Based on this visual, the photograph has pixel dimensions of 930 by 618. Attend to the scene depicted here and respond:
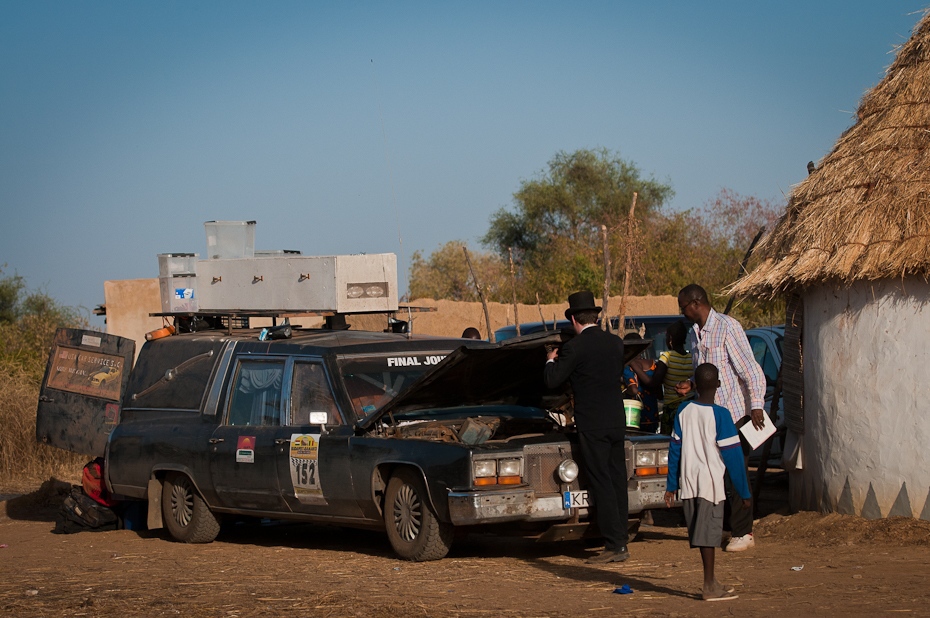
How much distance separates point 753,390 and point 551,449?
1691mm

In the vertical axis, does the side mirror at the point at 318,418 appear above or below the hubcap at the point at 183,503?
above

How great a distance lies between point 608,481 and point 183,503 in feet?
14.0

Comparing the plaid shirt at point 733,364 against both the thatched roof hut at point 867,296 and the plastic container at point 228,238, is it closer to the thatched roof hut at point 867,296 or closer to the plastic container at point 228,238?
the thatched roof hut at point 867,296

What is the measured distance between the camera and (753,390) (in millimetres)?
8734

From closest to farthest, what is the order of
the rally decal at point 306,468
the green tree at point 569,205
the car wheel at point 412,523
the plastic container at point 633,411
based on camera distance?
the car wheel at point 412,523
the rally decal at point 306,468
the plastic container at point 633,411
the green tree at point 569,205

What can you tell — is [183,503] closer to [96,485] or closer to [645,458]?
[96,485]

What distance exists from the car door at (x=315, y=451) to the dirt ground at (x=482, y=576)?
45cm

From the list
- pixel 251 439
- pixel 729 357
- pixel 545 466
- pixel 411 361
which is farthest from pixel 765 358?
pixel 251 439

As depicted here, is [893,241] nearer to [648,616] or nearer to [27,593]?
[648,616]

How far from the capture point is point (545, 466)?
26.8 ft

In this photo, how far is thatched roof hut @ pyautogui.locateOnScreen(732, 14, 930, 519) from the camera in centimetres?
873

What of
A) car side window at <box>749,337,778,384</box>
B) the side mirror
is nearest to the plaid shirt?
the side mirror

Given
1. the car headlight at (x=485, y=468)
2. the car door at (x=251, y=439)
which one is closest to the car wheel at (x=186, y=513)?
the car door at (x=251, y=439)

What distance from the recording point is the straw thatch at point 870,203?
8.73 m
